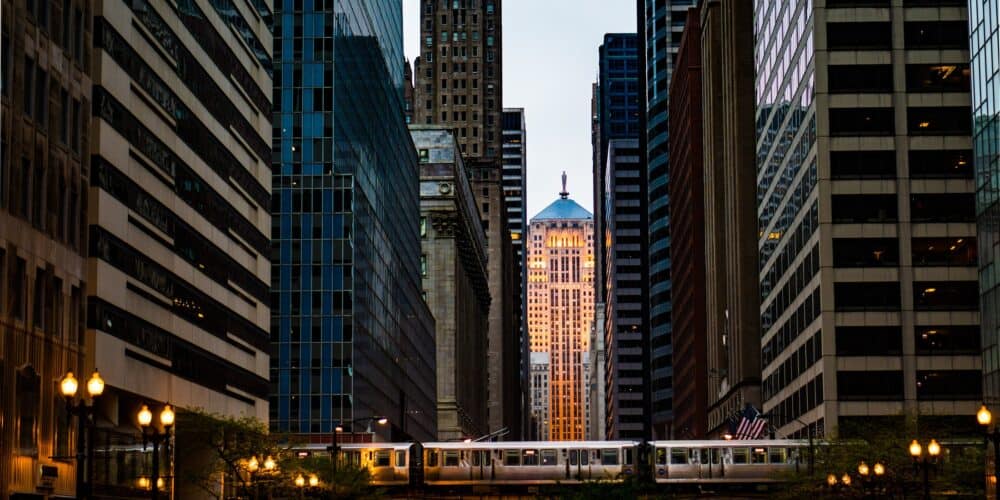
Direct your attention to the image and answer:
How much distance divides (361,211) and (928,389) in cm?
4990

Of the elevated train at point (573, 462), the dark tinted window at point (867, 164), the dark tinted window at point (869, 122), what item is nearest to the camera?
the elevated train at point (573, 462)

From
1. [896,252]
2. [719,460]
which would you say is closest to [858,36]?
[896,252]

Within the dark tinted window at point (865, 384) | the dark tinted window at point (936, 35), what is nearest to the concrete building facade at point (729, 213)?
the dark tinted window at point (865, 384)

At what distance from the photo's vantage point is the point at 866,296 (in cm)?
10400

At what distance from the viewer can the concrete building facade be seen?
145750mm

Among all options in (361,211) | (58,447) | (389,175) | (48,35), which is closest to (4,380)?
Result: (58,447)

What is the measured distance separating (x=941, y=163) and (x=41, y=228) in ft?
217

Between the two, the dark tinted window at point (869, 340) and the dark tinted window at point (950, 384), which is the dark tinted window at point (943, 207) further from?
the dark tinted window at point (950, 384)

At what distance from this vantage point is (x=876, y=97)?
104688mm

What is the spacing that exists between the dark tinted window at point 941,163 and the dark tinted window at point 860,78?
4981mm

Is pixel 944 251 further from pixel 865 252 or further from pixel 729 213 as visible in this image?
pixel 729 213

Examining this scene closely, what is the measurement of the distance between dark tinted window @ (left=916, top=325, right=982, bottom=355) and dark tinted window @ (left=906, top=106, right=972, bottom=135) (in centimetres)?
1282

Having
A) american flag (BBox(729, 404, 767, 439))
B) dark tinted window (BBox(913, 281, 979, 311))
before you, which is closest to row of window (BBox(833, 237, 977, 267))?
dark tinted window (BBox(913, 281, 979, 311))

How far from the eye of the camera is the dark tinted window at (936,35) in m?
103
